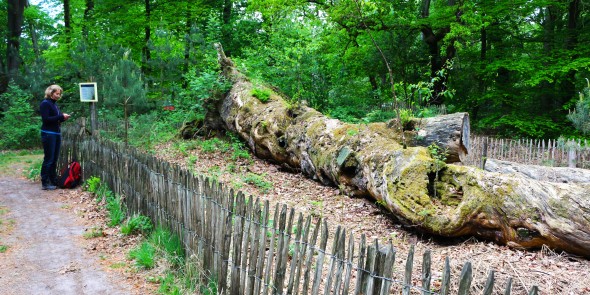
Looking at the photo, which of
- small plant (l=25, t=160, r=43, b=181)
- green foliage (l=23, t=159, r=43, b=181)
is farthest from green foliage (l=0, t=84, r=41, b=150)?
small plant (l=25, t=160, r=43, b=181)

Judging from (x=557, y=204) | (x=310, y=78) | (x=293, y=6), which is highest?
(x=293, y=6)

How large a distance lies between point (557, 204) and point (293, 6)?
546 inches

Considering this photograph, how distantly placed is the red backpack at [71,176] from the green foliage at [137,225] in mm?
3331

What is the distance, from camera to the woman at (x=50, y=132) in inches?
310

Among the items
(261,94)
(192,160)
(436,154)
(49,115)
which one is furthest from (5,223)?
(436,154)

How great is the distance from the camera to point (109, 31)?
61.2ft

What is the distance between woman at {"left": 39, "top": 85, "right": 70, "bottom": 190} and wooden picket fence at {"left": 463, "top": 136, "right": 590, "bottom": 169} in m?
9.96

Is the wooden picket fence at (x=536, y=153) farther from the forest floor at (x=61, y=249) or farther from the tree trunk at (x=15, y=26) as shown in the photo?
the tree trunk at (x=15, y=26)

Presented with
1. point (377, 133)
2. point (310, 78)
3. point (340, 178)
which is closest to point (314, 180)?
point (340, 178)

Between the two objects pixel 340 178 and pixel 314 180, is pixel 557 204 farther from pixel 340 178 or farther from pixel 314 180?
pixel 314 180

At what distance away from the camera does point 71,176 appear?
8180 millimetres

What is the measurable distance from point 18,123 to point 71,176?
7.23 metres

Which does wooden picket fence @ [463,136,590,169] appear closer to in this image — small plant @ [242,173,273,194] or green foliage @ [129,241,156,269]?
small plant @ [242,173,273,194]

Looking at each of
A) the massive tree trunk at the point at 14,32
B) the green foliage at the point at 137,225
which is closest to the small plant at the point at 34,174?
the green foliage at the point at 137,225
